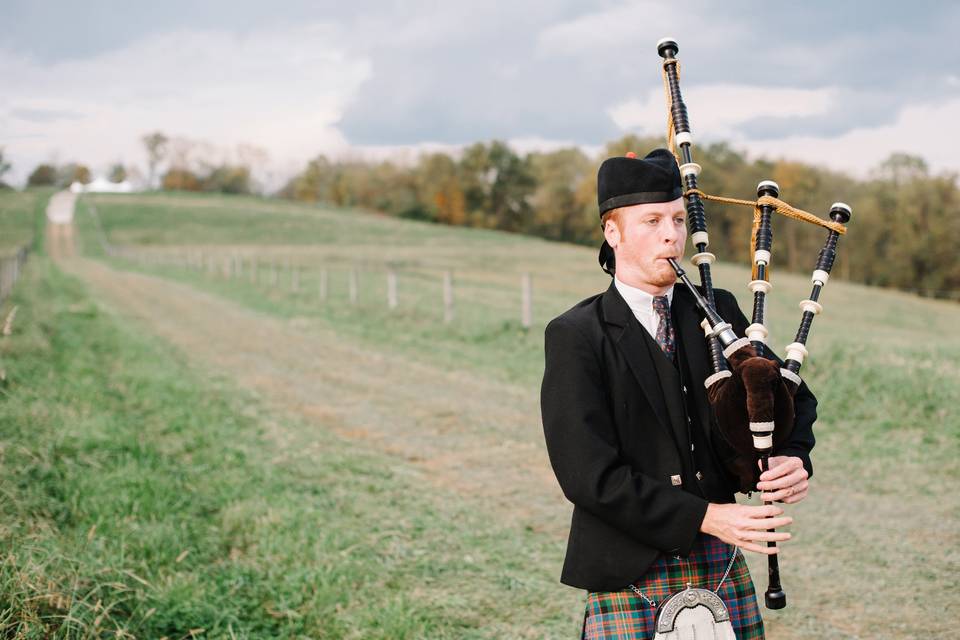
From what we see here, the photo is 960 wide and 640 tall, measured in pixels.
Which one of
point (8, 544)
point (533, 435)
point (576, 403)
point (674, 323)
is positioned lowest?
point (533, 435)

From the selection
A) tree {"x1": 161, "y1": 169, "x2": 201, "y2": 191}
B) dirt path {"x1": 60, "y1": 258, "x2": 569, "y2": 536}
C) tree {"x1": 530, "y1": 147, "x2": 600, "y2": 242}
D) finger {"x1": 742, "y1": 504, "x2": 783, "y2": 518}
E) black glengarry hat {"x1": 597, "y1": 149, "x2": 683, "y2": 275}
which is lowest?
dirt path {"x1": 60, "y1": 258, "x2": 569, "y2": 536}

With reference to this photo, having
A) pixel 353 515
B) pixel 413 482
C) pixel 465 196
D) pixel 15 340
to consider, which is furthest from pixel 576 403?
pixel 465 196

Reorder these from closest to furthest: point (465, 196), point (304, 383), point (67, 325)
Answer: point (304, 383) < point (67, 325) < point (465, 196)

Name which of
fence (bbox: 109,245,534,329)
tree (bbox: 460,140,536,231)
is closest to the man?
fence (bbox: 109,245,534,329)

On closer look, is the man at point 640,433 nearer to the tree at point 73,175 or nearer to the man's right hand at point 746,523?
the man's right hand at point 746,523

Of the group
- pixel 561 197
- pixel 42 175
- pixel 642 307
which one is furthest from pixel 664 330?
pixel 42 175

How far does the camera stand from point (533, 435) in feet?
26.2

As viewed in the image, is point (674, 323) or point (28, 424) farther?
point (28, 424)

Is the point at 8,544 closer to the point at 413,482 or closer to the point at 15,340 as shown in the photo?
the point at 413,482

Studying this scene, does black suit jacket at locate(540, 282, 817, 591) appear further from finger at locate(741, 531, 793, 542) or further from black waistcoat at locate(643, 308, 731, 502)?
finger at locate(741, 531, 793, 542)

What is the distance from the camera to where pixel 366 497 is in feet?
19.5

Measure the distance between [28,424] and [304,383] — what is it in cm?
403

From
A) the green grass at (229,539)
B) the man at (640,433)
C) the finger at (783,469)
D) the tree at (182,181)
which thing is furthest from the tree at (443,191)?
the finger at (783,469)

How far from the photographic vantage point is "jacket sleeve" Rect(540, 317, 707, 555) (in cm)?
202
